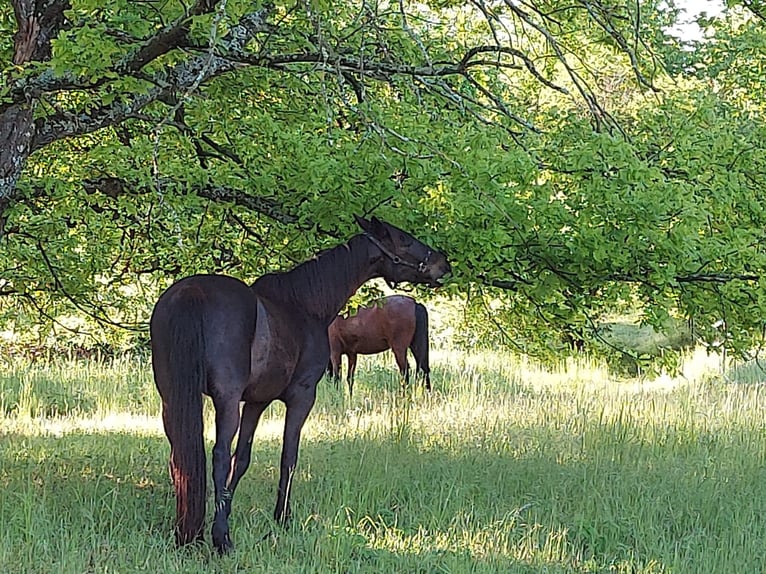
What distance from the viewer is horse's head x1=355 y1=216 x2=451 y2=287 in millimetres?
5395

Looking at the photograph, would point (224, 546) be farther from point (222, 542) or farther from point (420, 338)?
point (420, 338)

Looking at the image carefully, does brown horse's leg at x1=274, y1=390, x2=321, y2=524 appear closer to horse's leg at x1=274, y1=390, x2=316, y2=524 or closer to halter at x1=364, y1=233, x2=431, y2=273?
horse's leg at x1=274, y1=390, x2=316, y2=524

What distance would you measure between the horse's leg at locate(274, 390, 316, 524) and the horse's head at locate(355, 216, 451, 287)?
894 mm

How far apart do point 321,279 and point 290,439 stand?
0.96m

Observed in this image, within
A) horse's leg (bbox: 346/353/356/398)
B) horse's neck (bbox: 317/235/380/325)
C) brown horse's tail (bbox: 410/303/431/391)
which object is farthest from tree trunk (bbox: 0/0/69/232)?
brown horse's tail (bbox: 410/303/431/391)

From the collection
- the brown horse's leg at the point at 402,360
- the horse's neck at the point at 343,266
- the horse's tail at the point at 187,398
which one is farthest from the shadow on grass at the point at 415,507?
the brown horse's leg at the point at 402,360

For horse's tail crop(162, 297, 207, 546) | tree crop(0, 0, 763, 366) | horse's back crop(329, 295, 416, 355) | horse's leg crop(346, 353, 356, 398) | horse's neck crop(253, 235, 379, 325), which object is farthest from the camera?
horse's back crop(329, 295, 416, 355)

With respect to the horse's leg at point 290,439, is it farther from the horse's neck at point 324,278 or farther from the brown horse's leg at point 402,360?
the brown horse's leg at point 402,360

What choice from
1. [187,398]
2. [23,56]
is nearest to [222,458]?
[187,398]

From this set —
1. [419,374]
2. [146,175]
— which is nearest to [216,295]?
[146,175]

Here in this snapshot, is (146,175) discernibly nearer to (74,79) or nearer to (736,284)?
(74,79)

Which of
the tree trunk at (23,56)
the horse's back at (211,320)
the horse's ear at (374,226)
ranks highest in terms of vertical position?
the tree trunk at (23,56)

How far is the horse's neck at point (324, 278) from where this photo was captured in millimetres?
5473

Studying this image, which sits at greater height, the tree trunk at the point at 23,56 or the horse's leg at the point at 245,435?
the tree trunk at the point at 23,56
